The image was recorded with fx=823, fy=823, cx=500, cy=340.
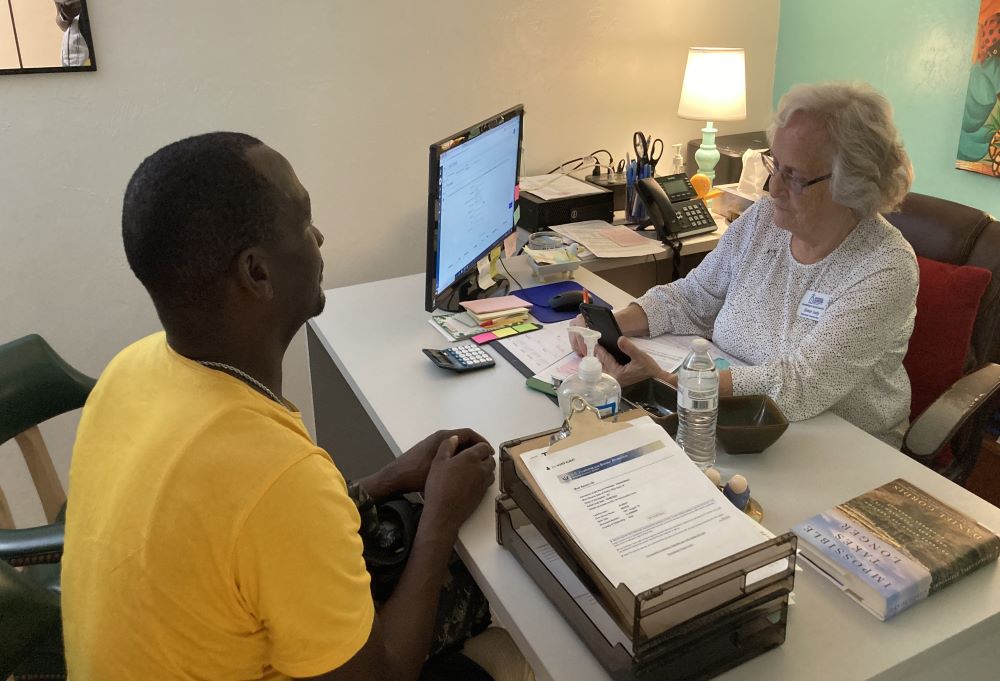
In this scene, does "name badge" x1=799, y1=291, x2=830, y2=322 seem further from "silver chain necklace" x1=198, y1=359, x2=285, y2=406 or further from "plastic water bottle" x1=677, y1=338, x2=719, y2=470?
"silver chain necklace" x1=198, y1=359, x2=285, y2=406

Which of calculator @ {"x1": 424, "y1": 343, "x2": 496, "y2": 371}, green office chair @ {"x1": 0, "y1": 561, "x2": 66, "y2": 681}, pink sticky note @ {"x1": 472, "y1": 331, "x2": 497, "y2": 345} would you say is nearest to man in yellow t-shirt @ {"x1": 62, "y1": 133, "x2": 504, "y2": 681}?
green office chair @ {"x1": 0, "y1": 561, "x2": 66, "y2": 681}

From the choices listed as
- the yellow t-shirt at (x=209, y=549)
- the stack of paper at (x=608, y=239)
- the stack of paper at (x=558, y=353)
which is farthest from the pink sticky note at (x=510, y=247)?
the yellow t-shirt at (x=209, y=549)

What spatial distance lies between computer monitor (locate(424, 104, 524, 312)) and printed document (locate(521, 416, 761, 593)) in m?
0.84

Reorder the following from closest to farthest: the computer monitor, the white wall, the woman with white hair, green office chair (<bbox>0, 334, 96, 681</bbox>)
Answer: green office chair (<bbox>0, 334, 96, 681</bbox>) < the woman with white hair < the computer monitor < the white wall

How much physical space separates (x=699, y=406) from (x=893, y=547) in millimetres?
Answer: 369

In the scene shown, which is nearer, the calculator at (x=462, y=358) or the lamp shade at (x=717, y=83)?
the calculator at (x=462, y=358)

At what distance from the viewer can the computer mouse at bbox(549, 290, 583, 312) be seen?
84.3 inches

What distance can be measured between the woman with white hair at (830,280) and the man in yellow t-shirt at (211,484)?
2.82 feet

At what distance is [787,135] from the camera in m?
1.77

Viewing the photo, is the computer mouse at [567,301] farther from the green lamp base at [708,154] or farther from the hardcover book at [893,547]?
the green lamp base at [708,154]

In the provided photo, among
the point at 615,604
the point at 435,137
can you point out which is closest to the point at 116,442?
the point at 615,604

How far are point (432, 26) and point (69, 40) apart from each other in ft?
3.54

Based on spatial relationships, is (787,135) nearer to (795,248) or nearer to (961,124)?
(795,248)

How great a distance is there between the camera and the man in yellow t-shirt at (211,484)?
0.92 metres
